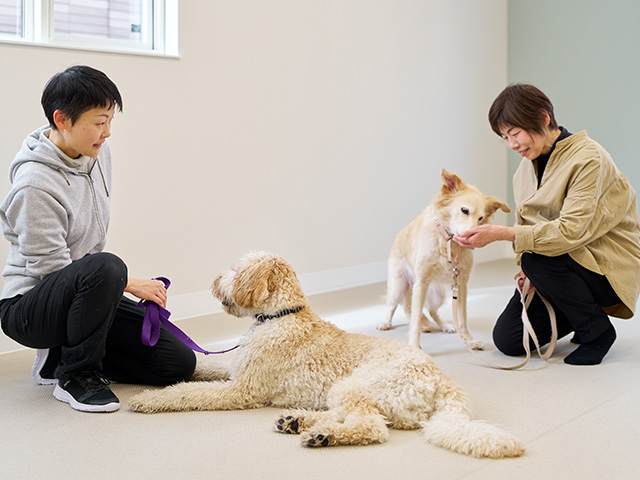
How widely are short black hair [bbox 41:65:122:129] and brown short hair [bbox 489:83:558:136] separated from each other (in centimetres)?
149

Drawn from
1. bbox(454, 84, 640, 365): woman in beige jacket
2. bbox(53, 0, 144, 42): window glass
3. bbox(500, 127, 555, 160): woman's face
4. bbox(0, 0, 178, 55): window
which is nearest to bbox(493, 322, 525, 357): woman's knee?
bbox(454, 84, 640, 365): woman in beige jacket

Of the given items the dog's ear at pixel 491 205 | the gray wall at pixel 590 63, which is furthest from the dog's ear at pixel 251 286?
the gray wall at pixel 590 63

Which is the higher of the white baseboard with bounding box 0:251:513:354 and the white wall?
the white wall

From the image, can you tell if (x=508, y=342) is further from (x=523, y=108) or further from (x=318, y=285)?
(x=318, y=285)

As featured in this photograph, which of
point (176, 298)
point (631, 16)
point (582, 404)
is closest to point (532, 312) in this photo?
point (582, 404)

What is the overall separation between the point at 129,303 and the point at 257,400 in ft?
2.17

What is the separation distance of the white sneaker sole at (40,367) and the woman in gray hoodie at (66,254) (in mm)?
40

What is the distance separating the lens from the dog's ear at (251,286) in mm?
2088

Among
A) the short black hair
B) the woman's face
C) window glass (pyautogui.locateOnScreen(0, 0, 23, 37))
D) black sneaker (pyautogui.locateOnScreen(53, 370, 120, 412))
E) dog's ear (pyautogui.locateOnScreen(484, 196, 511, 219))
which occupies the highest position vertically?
window glass (pyautogui.locateOnScreen(0, 0, 23, 37))

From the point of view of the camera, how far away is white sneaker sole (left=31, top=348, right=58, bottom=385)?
7.73 feet

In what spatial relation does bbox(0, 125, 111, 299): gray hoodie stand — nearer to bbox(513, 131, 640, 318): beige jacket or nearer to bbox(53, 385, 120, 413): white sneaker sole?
bbox(53, 385, 120, 413): white sneaker sole

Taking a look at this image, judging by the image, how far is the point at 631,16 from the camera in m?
4.99

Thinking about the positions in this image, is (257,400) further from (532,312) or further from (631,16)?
(631,16)

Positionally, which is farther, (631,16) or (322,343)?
(631,16)
